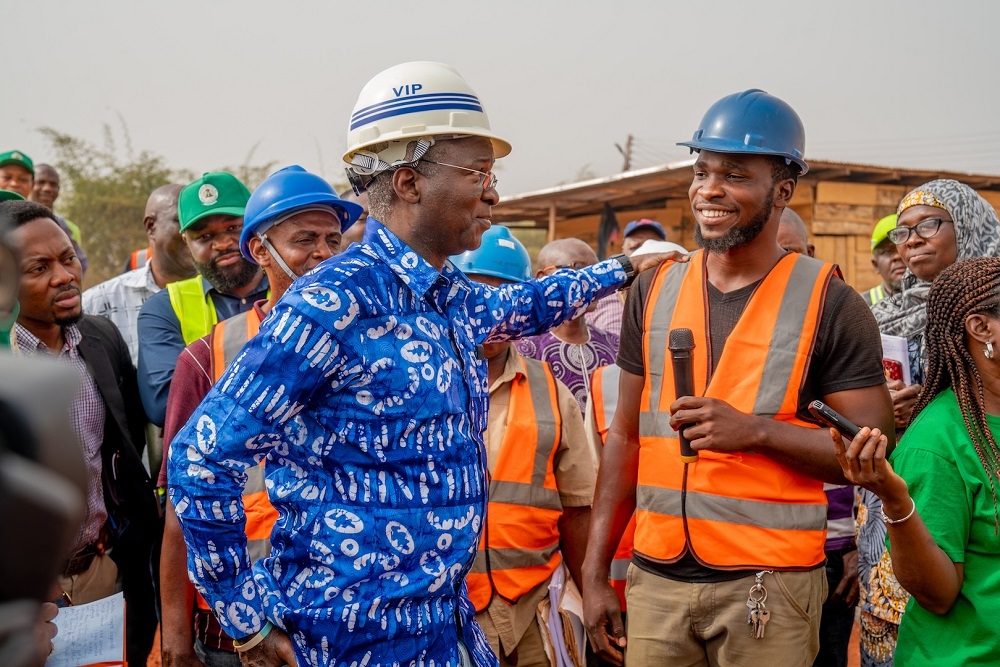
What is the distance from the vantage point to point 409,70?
258cm

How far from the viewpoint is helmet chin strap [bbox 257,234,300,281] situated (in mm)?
3531

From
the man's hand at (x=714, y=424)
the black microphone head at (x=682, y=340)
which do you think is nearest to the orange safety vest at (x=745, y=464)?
the man's hand at (x=714, y=424)

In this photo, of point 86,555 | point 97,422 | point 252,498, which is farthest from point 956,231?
point 86,555

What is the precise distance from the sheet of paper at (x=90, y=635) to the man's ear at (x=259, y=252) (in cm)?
137

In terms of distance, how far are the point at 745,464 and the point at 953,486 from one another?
0.66m

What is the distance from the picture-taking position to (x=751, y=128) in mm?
3160

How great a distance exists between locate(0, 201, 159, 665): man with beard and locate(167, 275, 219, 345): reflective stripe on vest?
0.98ft

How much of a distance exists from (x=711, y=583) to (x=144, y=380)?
262 centimetres

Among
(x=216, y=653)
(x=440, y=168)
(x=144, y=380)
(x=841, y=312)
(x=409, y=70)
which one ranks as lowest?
(x=216, y=653)

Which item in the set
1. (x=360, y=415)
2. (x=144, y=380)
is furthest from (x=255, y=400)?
(x=144, y=380)

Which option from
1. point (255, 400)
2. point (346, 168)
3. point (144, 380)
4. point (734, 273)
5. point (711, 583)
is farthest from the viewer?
point (144, 380)

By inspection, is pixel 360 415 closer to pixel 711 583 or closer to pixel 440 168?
pixel 440 168

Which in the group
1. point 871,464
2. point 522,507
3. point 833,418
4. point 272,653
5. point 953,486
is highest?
point 833,418

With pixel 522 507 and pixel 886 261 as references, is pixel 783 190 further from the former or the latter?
pixel 886 261
